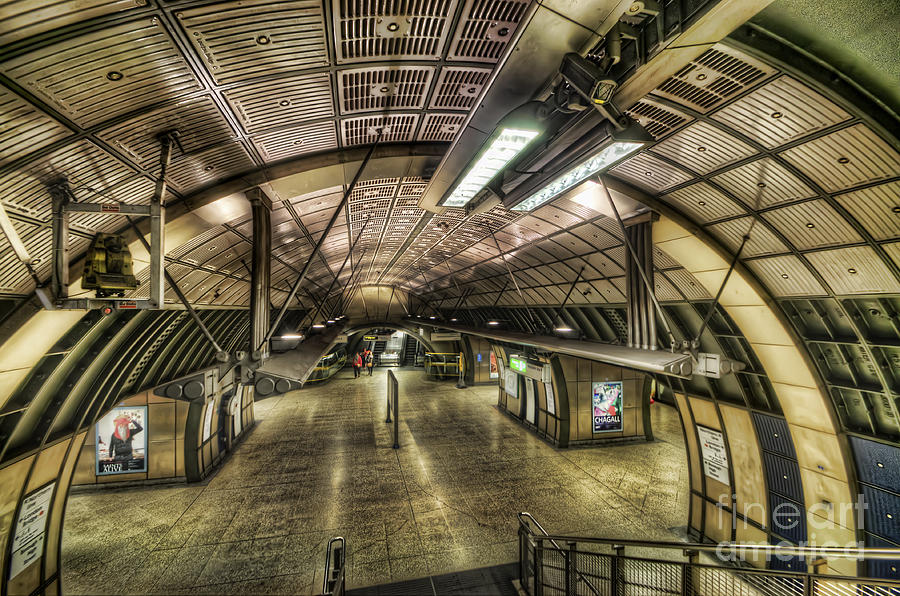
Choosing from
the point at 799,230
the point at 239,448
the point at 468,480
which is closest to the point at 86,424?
the point at 239,448

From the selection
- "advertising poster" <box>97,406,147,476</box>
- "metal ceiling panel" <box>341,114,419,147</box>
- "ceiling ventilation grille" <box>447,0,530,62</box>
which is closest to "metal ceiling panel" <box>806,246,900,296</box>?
"ceiling ventilation grille" <box>447,0,530,62</box>

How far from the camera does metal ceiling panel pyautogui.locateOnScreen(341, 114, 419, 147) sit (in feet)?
15.6

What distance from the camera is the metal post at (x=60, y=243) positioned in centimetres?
346

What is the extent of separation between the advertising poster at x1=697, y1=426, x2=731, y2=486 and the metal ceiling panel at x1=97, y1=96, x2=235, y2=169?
Answer: 1172 centimetres

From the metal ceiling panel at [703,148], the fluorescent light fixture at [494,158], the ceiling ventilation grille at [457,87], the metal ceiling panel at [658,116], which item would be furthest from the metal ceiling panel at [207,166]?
the metal ceiling panel at [703,148]

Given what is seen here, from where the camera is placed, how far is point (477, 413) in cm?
2030

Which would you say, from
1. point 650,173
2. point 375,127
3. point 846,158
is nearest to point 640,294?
point 650,173

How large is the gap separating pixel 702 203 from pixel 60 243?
8077 millimetres

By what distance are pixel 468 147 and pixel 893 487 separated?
817 centimetres

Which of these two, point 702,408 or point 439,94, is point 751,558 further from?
point 439,94

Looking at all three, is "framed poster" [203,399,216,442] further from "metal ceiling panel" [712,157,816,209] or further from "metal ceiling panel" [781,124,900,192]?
"metal ceiling panel" [781,124,900,192]

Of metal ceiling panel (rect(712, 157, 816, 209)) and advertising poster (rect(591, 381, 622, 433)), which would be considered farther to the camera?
advertising poster (rect(591, 381, 622, 433))

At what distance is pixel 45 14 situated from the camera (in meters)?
2.38

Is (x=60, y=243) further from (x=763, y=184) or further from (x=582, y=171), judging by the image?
(x=763, y=184)
